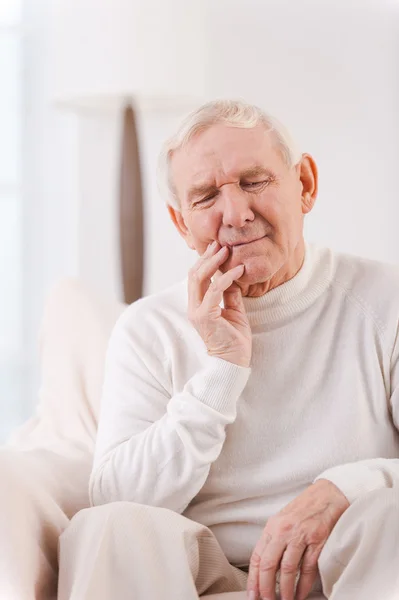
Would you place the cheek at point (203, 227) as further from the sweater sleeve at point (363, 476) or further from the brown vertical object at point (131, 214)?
the brown vertical object at point (131, 214)

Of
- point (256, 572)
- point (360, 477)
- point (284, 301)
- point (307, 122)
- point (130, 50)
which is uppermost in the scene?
point (130, 50)

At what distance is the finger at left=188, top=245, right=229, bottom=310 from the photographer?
1410mm

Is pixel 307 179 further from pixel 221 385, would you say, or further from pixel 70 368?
pixel 70 368

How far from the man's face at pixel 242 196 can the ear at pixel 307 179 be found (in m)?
0.07

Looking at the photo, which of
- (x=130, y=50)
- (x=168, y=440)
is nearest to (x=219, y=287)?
(x=168, y=440)

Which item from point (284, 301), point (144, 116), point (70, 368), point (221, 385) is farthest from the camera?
point (144, 116)

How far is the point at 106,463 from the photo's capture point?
1429mm

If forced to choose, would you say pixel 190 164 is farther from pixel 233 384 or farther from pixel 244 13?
pixel 244 13

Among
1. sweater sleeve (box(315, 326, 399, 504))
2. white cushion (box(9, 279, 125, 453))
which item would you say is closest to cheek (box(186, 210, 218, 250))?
sweater sleeve (box(315, 326, 399, 504))

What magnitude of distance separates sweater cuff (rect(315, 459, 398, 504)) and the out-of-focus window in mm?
2542

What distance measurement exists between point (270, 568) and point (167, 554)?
0.14 meters

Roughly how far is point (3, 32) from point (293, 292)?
2618 mm

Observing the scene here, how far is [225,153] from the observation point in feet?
4.56

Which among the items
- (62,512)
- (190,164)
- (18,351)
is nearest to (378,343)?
(190,164)
